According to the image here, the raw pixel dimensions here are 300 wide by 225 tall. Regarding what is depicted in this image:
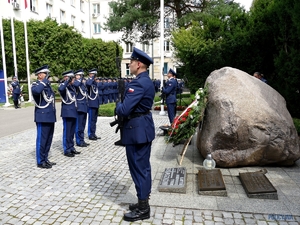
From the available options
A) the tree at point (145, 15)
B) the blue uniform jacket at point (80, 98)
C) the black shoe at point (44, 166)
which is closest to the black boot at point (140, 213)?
the black shoe at point (44, 166)

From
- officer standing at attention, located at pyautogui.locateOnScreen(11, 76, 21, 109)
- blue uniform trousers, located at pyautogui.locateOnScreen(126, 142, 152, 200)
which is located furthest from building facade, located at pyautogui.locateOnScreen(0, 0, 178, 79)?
blue uniform trousers, located at pyautogui.locateOnScreen(126, 142, 152, 200)

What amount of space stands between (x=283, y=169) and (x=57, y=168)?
4285 mm

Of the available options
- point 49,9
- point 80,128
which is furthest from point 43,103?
point 49,9

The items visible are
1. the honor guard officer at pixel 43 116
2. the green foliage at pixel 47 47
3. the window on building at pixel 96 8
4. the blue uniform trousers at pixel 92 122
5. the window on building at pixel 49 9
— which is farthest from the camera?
the window on building at pixel 96 8

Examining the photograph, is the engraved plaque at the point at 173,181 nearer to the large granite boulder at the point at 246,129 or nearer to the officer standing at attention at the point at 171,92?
the large granite boulder at the point at 246,129

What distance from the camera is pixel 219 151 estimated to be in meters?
5.17

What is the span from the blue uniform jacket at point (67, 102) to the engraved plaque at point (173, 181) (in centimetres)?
284

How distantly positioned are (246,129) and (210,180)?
3.98 feet

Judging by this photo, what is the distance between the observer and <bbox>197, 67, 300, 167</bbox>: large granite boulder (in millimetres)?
4949

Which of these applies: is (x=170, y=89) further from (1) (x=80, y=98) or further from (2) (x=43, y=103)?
(2) (x=43, y=103)

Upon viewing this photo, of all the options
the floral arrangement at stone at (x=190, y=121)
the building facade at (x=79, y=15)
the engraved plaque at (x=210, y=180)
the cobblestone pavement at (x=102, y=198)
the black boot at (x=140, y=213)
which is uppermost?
the building facade at (x=79, y=15)

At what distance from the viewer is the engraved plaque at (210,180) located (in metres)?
4.06

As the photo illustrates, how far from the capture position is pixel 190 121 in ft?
18.0

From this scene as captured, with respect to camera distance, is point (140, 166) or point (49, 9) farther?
point (49, 9)
